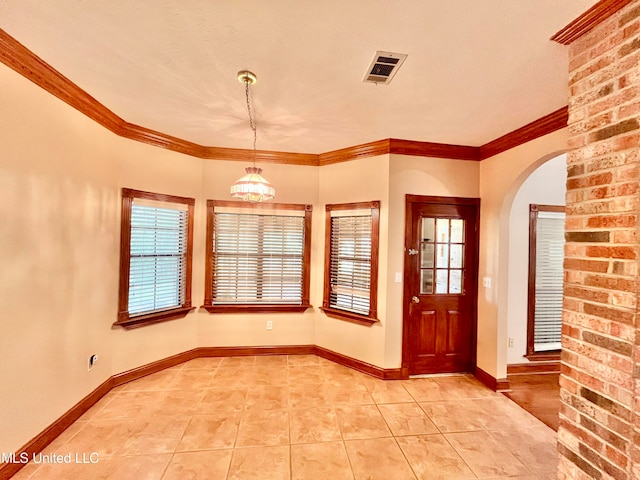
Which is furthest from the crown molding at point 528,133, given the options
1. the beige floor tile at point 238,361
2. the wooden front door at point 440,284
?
the beige floor tile at point 238,361

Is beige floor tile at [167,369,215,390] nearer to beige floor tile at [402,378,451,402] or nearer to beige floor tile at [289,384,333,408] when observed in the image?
beige floor tile at [289,384,333,408]

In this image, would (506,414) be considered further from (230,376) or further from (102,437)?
(102,437)

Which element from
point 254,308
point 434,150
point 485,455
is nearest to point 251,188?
point 254,308

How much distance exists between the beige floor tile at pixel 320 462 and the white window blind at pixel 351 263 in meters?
1.60

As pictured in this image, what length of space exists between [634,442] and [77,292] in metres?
3.75

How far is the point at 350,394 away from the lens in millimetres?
3082

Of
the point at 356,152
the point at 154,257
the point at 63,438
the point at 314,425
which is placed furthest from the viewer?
the point at 356,152

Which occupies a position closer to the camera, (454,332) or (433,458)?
(433,458)

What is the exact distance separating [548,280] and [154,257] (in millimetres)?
4864

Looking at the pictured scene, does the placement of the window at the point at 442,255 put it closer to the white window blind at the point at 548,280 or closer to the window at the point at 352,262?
the window at the point at 352,262

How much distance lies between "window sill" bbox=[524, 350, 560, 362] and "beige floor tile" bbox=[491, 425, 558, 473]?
48.4 inches

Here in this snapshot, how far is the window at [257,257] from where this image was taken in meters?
3.92

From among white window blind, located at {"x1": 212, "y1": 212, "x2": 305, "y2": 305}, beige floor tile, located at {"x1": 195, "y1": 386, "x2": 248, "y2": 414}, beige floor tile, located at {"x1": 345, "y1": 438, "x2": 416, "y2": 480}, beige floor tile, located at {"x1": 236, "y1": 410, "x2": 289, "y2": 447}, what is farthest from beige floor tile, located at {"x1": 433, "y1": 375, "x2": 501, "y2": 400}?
beige floor tile, located at {"x1": 195, "y1": 386, "x2": 248, "y2": 414}

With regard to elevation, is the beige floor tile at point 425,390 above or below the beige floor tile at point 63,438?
above
